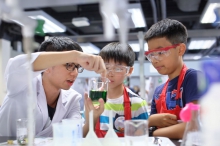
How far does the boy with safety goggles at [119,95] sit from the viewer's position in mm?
1596

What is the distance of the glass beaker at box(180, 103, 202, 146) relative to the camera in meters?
0.73

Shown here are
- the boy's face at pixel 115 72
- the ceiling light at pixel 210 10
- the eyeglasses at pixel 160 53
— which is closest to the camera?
the eyeglasses at pixel 160 53

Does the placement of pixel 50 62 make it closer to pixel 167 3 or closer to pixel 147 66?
pixel 167 3

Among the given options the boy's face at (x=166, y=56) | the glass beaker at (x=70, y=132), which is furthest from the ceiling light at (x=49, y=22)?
the glass beaker at (x=70, y=132)

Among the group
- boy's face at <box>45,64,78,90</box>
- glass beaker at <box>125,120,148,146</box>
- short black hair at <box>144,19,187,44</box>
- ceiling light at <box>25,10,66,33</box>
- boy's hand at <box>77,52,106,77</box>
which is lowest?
glass beaker at <box>125,120,148,146</box>

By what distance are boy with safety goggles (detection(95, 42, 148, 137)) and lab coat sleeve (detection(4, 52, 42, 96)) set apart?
2.01 ft

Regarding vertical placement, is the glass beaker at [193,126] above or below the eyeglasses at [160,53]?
below

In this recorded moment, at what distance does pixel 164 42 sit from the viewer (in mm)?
1528

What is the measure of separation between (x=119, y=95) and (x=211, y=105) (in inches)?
45.4

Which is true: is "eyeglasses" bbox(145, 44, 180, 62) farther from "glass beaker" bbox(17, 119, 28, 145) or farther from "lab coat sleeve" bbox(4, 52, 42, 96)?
"glass beaker" bbox(17, 119, 28, 145)

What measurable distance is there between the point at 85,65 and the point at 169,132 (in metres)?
0.59

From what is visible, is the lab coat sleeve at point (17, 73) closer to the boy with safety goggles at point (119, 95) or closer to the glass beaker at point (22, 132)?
the glass beaker at point (22, 132)

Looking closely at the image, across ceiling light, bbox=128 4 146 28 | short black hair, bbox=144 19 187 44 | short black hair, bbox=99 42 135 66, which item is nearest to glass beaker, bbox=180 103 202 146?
short black hair, bbox=144 19 187 44

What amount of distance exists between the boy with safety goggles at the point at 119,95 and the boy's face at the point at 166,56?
0.22 m
